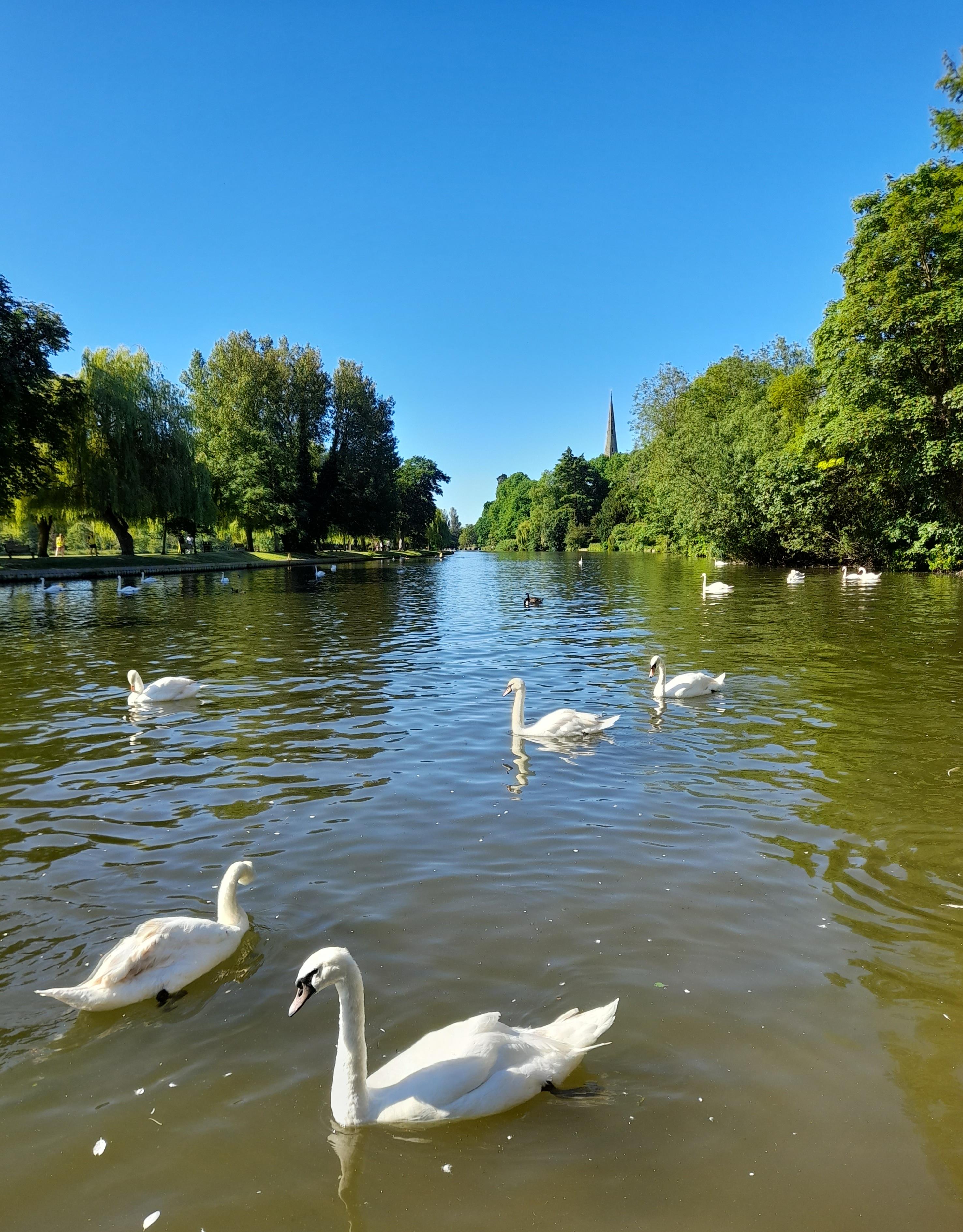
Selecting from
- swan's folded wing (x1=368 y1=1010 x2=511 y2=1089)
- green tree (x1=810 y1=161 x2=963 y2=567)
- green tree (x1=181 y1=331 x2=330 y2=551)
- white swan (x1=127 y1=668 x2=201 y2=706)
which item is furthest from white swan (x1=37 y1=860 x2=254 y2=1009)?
green tree (x1=181 y1=331 x2=330 y2=551)

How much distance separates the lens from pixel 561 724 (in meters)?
9.87

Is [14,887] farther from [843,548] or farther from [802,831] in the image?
[843,548]

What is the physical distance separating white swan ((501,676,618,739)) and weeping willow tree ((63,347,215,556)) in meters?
39.9

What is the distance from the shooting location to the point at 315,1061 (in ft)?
13.0

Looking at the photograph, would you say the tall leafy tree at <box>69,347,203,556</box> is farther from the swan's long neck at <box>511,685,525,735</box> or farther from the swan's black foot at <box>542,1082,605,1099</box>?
the swan's black foot at <box>542,1082,605,1099</box>

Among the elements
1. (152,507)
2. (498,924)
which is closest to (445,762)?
(498,924)

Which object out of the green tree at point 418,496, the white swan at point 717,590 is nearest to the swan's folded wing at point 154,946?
the white swan at point 717,590

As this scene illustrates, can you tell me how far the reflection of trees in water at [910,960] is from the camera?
3.53 metres

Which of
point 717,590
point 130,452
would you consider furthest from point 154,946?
point 130,452

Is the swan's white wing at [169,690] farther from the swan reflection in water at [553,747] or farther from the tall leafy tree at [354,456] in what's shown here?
the tall leafy tree at [354,456]

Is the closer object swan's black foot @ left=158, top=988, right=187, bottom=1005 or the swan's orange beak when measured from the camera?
the swan's orange beak

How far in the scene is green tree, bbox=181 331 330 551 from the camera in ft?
207

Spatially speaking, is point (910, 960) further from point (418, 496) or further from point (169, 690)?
point (418, 496)

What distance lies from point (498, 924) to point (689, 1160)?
6.89 ft
